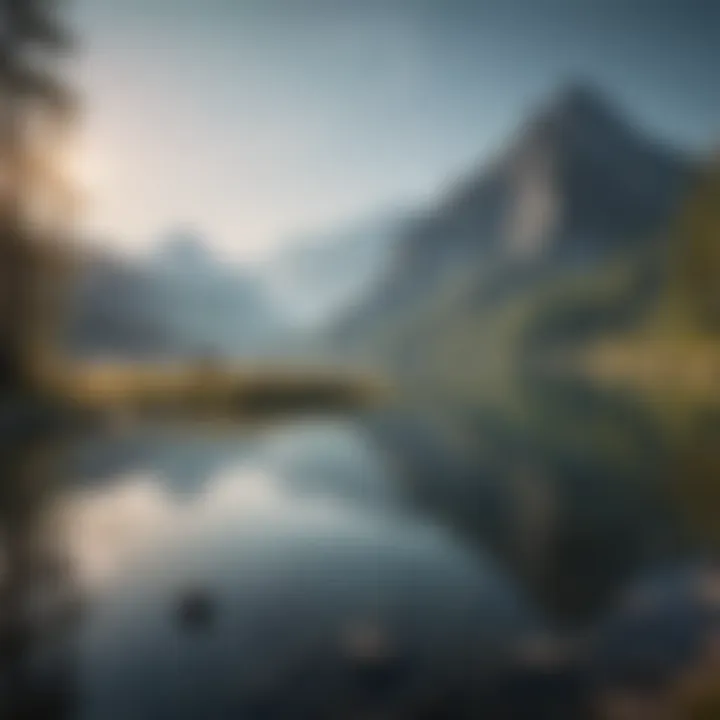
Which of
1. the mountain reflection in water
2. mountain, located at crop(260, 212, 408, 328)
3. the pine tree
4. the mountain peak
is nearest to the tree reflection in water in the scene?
the mountain reflection in water

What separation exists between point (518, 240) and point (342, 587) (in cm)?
13242

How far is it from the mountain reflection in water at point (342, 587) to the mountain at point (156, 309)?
6.44 metres

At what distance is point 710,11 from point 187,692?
2717 cm

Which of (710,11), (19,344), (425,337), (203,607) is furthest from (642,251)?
(203,607)

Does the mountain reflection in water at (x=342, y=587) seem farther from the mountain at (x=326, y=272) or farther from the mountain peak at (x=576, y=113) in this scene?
the mountain peak at (x=576, y=113)

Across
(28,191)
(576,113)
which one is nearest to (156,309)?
(28,191)

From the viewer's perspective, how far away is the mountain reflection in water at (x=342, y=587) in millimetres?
6633

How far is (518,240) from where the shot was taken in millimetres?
135000

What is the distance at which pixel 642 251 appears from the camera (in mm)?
99938

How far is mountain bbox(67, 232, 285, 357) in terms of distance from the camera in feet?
76.1

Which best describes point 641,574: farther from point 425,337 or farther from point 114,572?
point 425,337

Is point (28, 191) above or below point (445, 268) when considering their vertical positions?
below

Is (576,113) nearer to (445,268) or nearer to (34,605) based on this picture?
(445,268)

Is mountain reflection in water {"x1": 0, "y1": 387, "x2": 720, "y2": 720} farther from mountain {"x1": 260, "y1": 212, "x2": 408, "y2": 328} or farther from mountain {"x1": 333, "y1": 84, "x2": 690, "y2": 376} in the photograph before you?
mountain {"x1": 333, "y1": 84, "x2": 690, "y2": 376}
